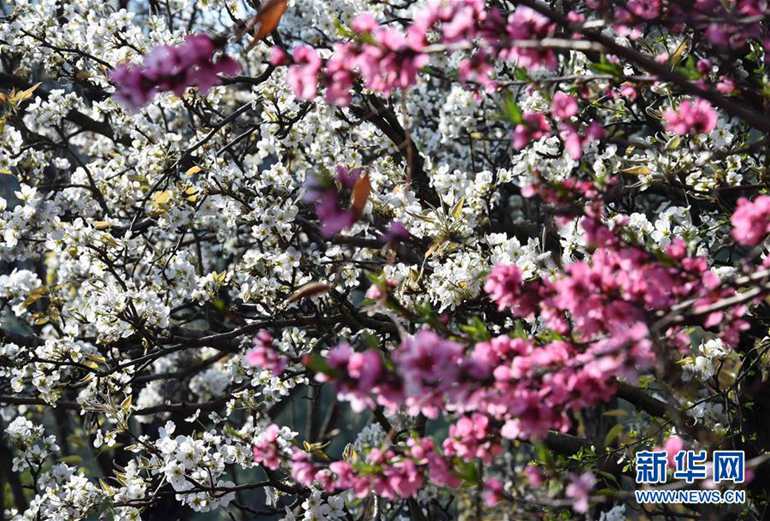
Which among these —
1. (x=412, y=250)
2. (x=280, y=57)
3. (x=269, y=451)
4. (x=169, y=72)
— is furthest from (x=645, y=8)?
(x=412, y=250)

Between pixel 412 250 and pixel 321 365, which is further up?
pixel 412 250

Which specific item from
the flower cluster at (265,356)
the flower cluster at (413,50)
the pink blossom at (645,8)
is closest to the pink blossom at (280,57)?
the flower cluster at (413,50)

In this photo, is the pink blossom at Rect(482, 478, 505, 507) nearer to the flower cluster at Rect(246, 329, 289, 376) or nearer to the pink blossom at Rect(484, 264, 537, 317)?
the pink blossom at Rect(484, 264, 537, 317)

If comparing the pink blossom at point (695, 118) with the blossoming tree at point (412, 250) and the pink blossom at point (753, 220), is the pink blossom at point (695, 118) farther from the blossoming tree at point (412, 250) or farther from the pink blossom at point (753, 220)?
the pink blossom at point (753, 220)

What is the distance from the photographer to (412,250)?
385 centimetres

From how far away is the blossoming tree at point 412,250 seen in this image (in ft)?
6.46

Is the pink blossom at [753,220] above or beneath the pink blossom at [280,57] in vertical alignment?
beneath

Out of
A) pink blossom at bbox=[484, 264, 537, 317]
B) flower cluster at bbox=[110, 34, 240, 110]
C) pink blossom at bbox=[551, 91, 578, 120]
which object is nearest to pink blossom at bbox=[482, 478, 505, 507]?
pink blossom at bbox=[484, 264, 537, 317]

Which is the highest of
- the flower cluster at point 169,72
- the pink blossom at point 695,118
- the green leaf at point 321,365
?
→ the pink blossom at point 695,118

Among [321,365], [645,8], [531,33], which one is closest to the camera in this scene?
[321,365]

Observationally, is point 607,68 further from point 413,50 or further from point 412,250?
point 412,250

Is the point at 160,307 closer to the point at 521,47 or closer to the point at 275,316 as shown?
the point at 275,316

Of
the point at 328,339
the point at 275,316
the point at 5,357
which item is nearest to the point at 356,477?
the point at 275,316

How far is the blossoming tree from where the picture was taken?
1.97m
